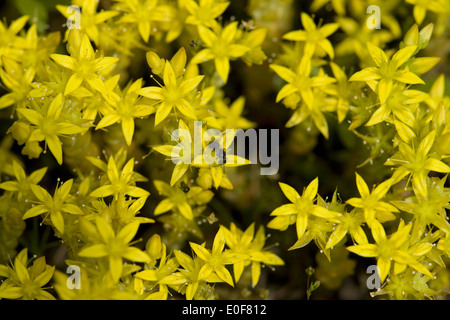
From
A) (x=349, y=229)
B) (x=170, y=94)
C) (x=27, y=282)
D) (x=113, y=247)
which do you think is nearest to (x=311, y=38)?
(x=170, y=94)

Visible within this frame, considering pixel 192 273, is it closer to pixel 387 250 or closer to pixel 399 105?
pixel 387 250

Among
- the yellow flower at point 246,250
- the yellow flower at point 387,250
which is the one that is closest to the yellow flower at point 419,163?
the yellow flower at point 387,250

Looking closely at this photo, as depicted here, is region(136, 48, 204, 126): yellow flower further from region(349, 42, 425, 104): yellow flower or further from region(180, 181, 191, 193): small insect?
region(349, 42, 425, 104): yellow flower

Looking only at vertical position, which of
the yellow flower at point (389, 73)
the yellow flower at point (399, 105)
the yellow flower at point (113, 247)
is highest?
the yellow flower at point (389, 73)

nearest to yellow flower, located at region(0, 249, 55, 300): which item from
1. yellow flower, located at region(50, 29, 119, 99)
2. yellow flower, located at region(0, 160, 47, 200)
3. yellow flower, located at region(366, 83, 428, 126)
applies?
yellow flower, located at region(0, 160, 47, 200)

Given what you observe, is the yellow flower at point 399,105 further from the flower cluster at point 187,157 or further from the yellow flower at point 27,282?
the yellow flower at point 27,282
